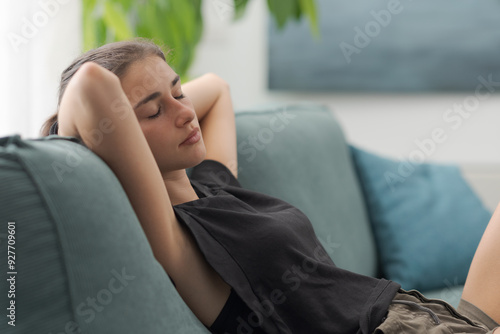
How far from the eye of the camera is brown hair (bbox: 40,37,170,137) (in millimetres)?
880

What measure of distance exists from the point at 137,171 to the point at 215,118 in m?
0.52

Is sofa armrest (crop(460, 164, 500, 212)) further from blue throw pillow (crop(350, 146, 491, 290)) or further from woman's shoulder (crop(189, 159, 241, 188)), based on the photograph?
woman's shoulder (crop(189, 159, 241, 188))

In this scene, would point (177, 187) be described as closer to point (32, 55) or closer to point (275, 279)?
point (275, 279)

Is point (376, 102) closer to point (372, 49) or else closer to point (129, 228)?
point (372, 49)

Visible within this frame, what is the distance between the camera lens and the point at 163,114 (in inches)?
35.2

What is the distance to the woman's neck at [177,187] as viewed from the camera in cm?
97

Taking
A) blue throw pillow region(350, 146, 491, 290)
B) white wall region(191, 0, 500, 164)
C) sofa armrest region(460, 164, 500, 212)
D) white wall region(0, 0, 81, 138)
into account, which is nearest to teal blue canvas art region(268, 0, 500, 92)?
white wall region(191, 0, 500, 164)

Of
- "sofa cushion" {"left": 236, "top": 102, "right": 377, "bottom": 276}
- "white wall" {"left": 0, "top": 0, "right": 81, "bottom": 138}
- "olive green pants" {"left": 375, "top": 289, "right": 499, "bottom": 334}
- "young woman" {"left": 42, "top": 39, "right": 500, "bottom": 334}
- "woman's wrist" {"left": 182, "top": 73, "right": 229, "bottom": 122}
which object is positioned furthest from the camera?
"white wall" {"left": 0, "top": 0, "right": 81, "bottom": 138}

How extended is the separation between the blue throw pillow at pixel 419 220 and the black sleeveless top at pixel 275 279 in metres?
0.71

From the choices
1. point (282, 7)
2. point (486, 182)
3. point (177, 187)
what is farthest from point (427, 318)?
point (486, 182)

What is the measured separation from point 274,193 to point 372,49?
1.66m

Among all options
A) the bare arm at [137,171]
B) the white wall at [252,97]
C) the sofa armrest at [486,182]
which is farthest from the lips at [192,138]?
the sofa armrest at [486,182]

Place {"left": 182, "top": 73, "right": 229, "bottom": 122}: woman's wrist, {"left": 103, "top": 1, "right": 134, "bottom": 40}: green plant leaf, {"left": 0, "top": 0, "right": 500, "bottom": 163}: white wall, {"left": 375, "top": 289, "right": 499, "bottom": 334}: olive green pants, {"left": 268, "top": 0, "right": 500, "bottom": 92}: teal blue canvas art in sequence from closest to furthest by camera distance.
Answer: {"left": 375, "top": 289, "right": 499, "bottom": 334}: olive green pants
{"left": 182, "top": 73, "right": 229, "bottom": 122}: woman's wrist
{"left": 103, "top": 1, "right": 134, "bottom": 40}: green plant leaf
{"left": 0, "top": 0, "right": 500, "bottom": 163}: white wall
{"left": 268, "top": 0, "right": 500, "bottom": 92}: teal blue canvas art

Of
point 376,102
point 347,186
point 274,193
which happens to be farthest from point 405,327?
point 376,102
